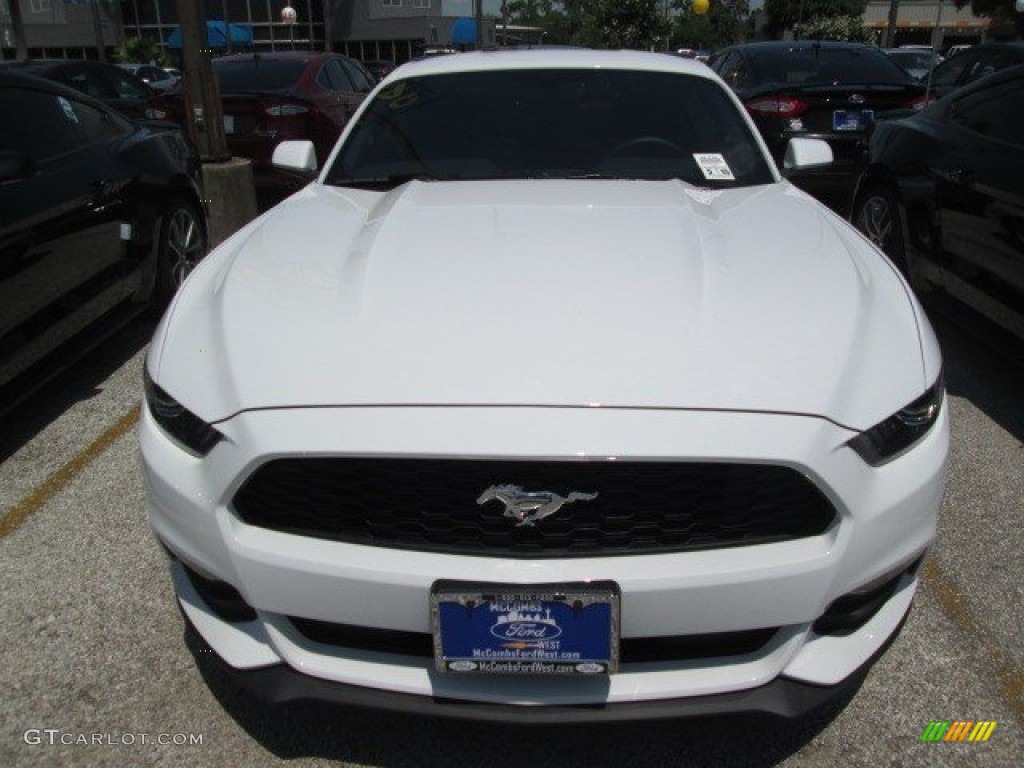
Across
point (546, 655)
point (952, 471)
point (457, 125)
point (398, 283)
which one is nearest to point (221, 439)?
point (398, 283)

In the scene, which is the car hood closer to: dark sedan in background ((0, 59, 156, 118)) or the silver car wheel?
the silver car wheel

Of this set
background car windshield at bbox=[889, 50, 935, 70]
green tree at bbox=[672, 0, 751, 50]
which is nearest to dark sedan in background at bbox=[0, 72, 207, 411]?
background car windshield at bbox=[889, 50, 935, 70]

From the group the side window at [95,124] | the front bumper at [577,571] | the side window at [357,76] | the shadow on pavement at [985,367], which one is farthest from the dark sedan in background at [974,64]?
the front bumper at [577,571]

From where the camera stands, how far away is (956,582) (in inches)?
102

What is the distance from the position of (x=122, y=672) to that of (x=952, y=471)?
2.78 metres

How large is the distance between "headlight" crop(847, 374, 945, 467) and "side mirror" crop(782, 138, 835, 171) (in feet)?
5.49

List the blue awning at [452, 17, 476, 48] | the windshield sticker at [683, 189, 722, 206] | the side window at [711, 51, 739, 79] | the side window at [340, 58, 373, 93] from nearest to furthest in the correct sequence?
the windshield sticker at [683, 189, 722, 206] < the side window at [711, 51, 739, 79] < the side window at [340, 58, 373, 93] < the blue awning at [452, 17, 476, 48]

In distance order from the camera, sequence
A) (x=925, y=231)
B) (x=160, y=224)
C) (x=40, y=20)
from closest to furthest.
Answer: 1. (x=925, y=231)
2. (x=160, y=224)
3. (x=40, y=20)

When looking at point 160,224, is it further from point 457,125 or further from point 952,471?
point 952,471

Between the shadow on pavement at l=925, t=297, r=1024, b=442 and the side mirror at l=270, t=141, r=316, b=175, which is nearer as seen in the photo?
the side mirror at l=270, t=141, r=316, b=175

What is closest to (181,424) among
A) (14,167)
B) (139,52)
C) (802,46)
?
(14,167)

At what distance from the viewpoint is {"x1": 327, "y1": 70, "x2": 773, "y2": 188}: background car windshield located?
3037 mm

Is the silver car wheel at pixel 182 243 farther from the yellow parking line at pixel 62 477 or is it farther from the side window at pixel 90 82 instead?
the side window at pixel 90 82

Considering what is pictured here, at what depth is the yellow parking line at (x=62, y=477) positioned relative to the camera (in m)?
3.00
